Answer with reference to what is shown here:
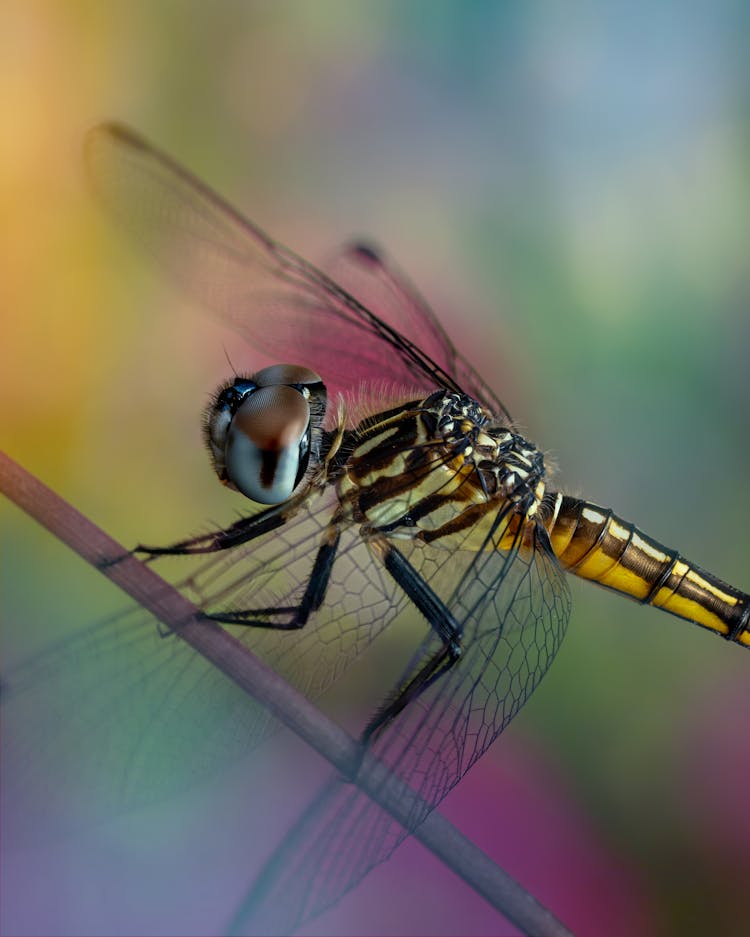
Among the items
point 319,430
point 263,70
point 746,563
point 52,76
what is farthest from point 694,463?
point 52,76

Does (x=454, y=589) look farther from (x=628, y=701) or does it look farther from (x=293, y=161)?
(x=293, y=161)

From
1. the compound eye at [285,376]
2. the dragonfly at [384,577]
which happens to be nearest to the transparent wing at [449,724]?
the dragonfly at [384,577]

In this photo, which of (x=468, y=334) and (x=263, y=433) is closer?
(x=263, y=433)

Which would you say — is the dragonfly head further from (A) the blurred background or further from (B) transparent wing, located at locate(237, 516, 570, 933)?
(A) the blurred background

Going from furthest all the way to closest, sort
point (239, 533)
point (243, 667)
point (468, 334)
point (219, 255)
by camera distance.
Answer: point (468, 334), point (219, 255), point (239, 533), point (243, 667)

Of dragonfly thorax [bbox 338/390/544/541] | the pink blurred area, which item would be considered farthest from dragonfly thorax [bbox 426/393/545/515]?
the pink blurred area

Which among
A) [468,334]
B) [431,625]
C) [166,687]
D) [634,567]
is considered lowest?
[166,687]

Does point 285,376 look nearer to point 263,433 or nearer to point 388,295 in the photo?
point 263,433

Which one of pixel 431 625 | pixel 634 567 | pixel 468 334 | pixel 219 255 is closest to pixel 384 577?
pixel 431 625
